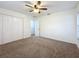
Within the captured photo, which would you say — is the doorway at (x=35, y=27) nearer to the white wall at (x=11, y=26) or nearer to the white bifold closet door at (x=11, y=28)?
the white wall at (x=11, y=26)

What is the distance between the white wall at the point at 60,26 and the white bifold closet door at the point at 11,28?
2.04m

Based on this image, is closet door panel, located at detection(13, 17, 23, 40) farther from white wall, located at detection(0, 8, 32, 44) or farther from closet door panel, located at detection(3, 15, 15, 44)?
closet door panel, located at detection(3, 15, 15, 44)

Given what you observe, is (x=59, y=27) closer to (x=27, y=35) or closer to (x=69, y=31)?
(x=69, y=31)

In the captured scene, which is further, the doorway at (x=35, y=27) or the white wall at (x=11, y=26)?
the doorway at (x=35, y=27)

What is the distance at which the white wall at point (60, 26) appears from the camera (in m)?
4.62

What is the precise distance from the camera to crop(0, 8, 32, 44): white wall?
4348 millimetres

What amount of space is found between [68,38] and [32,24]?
12.3 feet

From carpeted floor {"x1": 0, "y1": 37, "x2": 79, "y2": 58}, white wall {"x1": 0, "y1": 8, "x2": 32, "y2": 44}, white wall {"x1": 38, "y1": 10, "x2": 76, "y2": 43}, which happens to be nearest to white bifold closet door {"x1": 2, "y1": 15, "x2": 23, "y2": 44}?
white wall {"x1": 0, "y1": 8, "x2": 32, "y2": 44}

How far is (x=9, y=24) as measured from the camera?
16.0 ft

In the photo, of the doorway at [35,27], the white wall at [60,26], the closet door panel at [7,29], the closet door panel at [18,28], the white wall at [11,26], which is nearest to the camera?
the white wall at [11,26]

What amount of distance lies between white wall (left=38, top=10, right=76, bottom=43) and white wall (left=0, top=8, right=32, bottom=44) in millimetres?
1562

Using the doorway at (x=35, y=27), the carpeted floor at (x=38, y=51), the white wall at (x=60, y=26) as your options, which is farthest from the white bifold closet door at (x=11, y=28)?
the white wall at (x=60, y=26)

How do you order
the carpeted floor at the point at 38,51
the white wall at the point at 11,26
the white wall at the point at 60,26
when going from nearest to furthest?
1. the carpeted floor at the point at 38,51
2. the white wall at the point at 11,26
3. the white wall at the point at 60,26

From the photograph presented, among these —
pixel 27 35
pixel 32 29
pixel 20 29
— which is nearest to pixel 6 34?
pixel 20 29
